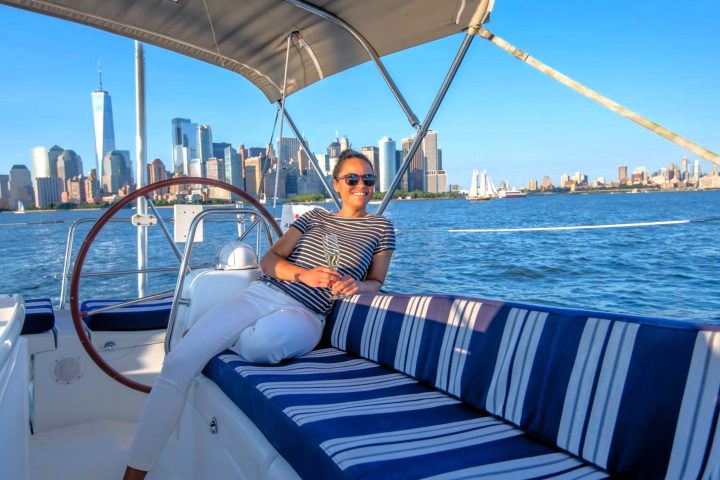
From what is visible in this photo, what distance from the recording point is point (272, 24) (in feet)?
7.97

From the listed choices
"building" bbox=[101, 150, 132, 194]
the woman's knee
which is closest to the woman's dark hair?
the woman's knee

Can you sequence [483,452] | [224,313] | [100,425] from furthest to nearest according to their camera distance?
[100,425], [224,313], [483,452]

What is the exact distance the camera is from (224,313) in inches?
63.7

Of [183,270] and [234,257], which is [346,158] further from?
[183,270]

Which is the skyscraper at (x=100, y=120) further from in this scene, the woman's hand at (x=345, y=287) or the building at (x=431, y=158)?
the woman's hand at (x=345, y=287)

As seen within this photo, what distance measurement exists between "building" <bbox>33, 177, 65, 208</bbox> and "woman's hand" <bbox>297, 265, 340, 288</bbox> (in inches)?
357

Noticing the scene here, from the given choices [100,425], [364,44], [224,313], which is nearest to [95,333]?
[100,425]

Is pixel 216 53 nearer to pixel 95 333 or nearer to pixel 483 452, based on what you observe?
pixel 95 333

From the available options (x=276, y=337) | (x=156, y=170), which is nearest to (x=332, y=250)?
(x=276, y=337)

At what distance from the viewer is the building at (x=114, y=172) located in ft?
13.2

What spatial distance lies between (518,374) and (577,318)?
0.59 ft

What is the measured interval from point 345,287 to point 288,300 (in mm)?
204

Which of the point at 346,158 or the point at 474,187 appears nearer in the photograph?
the point at 346,158

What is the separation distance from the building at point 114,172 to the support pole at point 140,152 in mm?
635
